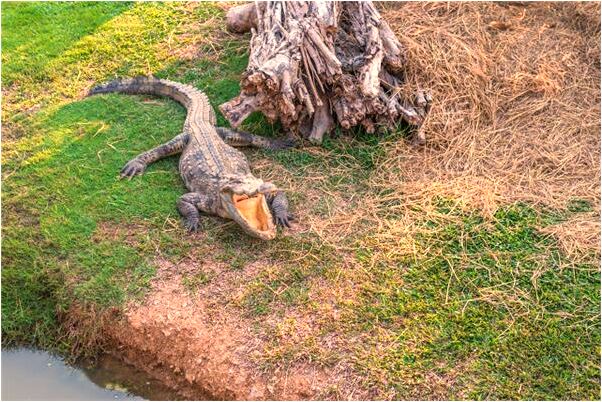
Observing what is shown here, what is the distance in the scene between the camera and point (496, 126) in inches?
246

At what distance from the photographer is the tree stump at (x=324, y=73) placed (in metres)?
5.73

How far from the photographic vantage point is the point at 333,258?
4988 millimetres

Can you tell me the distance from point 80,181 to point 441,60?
3.52m

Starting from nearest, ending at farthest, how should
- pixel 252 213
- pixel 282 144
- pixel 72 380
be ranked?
pixel 72 380, pixel 252 213, pixel 282 144

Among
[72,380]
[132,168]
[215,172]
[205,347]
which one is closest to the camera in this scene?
[205,347]

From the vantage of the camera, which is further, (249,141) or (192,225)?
(249,141)

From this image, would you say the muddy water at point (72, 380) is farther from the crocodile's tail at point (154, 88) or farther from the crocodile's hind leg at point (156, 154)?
the crocodile's tail at point (154, 88)

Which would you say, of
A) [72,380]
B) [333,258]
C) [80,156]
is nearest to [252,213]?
[333,258]


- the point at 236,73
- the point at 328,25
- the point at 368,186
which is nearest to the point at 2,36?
the point at 236,73

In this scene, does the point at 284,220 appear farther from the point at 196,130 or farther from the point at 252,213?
the point at 196,130

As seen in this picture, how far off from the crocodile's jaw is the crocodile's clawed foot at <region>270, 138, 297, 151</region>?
941 millimetres

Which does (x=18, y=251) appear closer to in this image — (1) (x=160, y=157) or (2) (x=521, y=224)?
(1) (x=160, y=157)

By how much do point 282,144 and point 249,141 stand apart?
304mm

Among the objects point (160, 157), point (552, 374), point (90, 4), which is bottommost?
point (552, 374)
